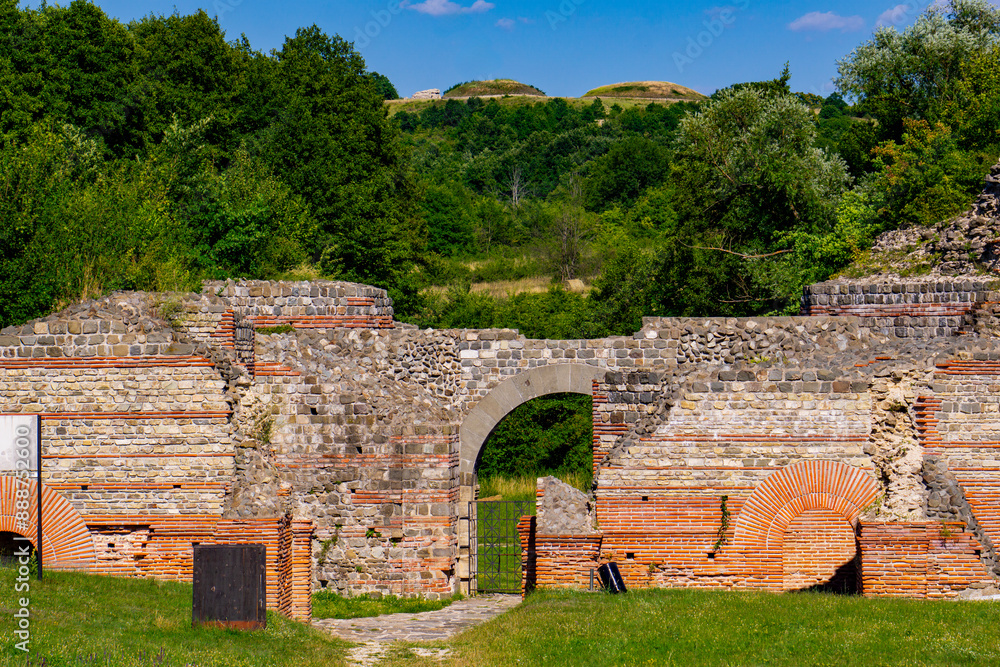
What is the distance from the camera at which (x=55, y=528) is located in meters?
13.4

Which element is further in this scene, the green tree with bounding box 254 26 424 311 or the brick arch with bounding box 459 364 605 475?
the green tree with bounding box 254 26 424 311

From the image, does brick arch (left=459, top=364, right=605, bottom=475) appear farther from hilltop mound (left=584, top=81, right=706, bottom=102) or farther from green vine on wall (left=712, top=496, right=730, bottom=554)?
hilltop mound (left=584, top=81, right=706, bottom=102)

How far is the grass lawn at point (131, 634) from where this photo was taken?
817cm

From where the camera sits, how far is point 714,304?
25.5m

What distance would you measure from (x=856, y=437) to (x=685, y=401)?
204 centimetres

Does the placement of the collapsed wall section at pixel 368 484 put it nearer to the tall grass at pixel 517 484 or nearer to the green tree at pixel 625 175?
the tall grass at pixel 517 484

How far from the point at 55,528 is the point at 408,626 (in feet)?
15.5

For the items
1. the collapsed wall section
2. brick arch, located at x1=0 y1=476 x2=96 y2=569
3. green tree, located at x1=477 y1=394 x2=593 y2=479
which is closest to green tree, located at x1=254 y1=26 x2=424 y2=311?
green tree, located at x1=477 y1=394 x2=593 y2=479

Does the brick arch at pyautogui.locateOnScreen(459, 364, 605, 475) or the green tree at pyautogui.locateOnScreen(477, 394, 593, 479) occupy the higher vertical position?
the brick arch at pyautogui.locateOnScreen(459, 364, 605, 475)

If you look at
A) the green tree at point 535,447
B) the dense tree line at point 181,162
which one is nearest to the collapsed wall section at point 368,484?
the dense tree line at point 181,162

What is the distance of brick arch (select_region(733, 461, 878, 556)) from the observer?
1250cm

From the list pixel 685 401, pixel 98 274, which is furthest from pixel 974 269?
pixel 98 274

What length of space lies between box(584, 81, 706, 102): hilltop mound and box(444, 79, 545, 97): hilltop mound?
548 cm

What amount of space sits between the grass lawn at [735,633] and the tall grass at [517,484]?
43.3 feet
